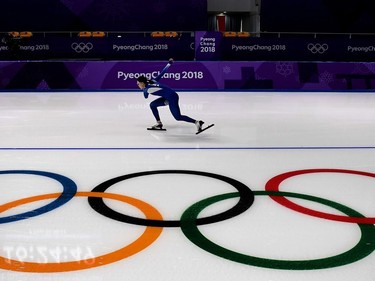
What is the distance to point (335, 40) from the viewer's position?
13.5 metres

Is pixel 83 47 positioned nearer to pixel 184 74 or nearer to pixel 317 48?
pixel 184 74

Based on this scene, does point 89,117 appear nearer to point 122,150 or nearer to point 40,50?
point 122,150

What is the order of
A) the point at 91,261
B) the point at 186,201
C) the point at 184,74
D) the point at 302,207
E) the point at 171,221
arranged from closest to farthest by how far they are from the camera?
the point at 91,261
the point at 171,221
the point at 302,207
the point at 186,201
the point at 184,74

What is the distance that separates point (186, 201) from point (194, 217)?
35 cm

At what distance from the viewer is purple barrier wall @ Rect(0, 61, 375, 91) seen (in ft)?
36.7

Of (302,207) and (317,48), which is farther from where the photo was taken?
(317,48)

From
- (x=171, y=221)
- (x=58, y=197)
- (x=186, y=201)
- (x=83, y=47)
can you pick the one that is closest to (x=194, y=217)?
(x=171, y=221)

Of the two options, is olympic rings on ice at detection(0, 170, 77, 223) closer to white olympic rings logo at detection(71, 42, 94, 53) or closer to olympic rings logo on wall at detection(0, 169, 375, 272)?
olympic rings logo on wall at detection(0, 169, 375, 272)

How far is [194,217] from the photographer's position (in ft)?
9.66

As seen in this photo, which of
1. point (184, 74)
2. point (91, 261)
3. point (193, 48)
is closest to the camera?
point (91, 261)

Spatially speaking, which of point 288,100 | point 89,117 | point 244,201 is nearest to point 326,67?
point 288,100

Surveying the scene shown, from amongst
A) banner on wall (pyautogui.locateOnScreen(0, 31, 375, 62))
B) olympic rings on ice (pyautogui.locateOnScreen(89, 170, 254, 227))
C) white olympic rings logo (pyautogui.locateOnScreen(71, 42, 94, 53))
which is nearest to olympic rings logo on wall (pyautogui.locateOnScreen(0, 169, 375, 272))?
olympic rings on ice (pyautogui.locateOnScreen(89, 170, 254, 227))

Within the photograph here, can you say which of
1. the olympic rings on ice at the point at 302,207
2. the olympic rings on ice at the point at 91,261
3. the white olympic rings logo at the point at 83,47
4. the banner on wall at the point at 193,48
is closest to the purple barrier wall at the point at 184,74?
the banner on wall at the point at 193,48

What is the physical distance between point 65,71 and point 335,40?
8.31 metres
